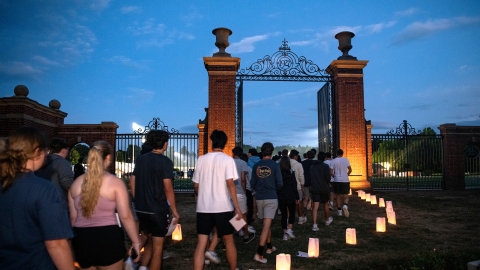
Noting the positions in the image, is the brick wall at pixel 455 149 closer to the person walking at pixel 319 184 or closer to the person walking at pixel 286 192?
the person walking at pixel 319 184

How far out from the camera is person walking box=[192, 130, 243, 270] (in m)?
4.53

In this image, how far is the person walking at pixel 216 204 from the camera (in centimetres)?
453

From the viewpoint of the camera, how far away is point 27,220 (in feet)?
6.78

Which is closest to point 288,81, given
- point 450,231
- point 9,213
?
point 450,231

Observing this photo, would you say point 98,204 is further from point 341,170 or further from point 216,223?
point 341,170

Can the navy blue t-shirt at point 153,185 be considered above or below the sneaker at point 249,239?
above

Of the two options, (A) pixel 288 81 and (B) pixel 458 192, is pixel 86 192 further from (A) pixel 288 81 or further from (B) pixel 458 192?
(B) pixel 458 192

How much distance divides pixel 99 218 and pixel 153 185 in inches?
53.8

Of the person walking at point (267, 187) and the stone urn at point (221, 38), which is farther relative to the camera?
the stone urn at point (221, 38)

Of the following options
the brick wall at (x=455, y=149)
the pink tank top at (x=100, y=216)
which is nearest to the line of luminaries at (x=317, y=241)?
the pink tank top at (x=100, y=216)

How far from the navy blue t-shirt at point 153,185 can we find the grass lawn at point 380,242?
1689mm

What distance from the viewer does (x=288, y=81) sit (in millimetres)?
15211

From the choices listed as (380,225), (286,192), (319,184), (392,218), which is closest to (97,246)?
(286,192)

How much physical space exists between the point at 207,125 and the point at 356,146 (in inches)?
243
